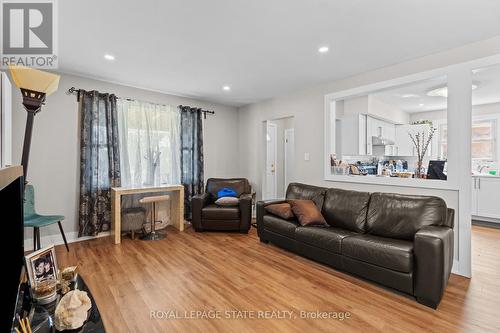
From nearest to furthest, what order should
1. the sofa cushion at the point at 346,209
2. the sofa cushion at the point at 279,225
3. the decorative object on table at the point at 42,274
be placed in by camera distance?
the decorative object on table at the point at 42,274
the sofa cushion at the point at 346,209
the sofa cushion at the point at 279,225

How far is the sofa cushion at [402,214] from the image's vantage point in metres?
2.61

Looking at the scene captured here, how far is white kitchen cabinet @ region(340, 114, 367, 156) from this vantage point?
4578 mm

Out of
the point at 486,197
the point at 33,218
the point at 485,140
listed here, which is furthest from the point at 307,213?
the point at 485,140

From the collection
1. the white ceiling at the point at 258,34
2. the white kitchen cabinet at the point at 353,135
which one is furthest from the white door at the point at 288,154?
the white ceiling at the point at 258,34

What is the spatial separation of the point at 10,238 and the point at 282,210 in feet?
9.61

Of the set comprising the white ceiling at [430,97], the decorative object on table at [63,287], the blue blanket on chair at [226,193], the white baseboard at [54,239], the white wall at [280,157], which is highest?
the white ceiling at [430,97]

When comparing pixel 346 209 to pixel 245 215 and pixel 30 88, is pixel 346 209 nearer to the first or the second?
pixel 245 215

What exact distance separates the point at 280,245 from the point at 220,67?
8.68 feet

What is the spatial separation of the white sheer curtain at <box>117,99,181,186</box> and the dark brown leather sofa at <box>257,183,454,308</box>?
6.76 feet

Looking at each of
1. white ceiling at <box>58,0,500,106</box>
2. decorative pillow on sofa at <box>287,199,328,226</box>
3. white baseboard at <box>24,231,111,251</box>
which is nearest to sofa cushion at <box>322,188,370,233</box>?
decorative pillow on sofa at <box>287,199,328,226</box>

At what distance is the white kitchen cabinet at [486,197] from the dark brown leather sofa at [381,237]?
130 inches

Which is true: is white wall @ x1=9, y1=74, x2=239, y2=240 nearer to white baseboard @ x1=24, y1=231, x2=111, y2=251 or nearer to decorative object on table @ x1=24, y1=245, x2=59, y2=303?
white baseboard @ x1=24, y1=231, x2=111, y2=251

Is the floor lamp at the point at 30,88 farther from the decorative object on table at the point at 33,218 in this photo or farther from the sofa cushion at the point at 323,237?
the sofa cushion at the point at 323,237

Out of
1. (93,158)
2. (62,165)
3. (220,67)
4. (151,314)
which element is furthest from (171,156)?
(151,314)
